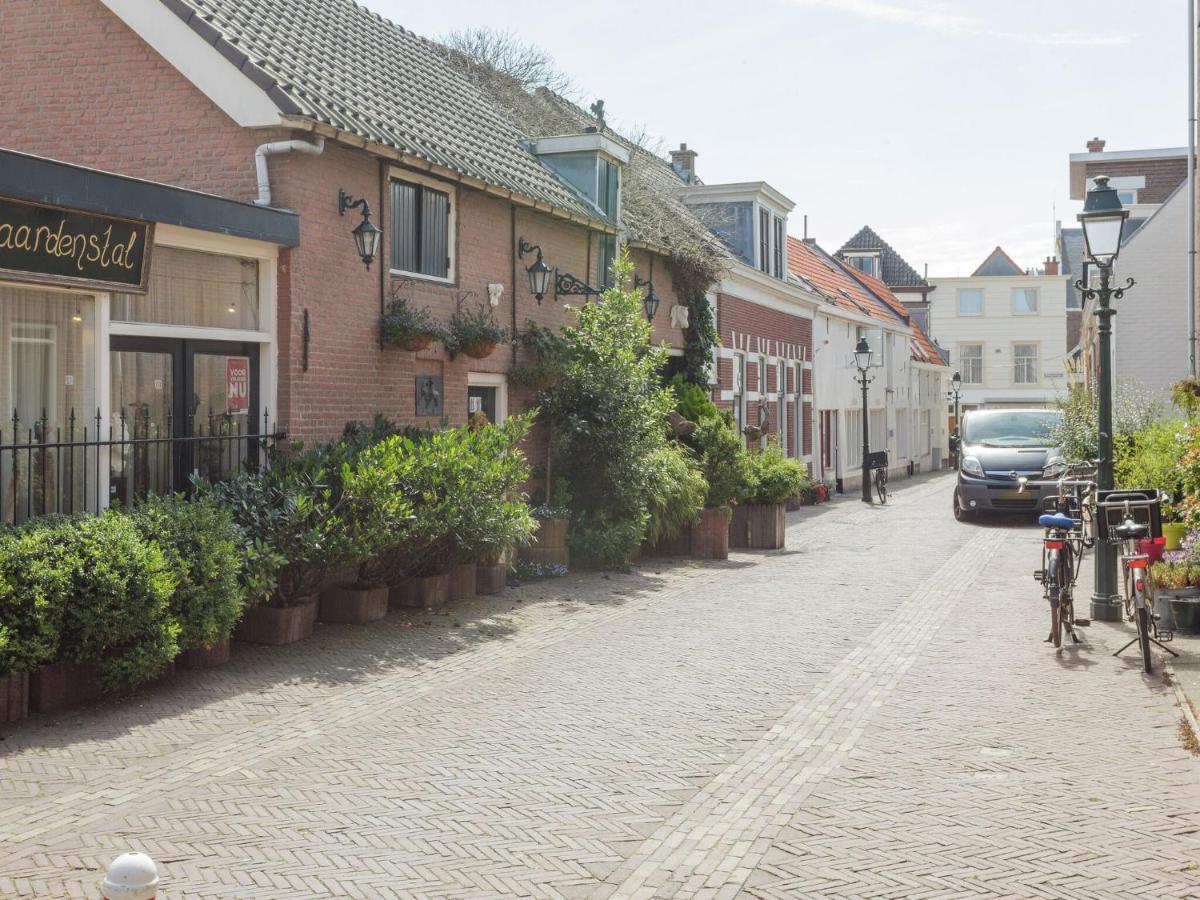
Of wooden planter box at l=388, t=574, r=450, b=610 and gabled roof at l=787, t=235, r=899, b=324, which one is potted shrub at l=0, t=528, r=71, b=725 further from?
gabled roof at l=787, t=235, r=899, b=324

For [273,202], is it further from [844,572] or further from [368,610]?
[844,572]

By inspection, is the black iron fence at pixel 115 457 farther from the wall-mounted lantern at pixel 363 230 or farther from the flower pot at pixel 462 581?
the flower pot at pixel 462 581

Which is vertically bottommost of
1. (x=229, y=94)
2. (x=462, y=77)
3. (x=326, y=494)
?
(x=326, y=494)

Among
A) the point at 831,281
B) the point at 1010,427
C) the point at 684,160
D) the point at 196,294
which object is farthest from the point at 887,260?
the point at 196,294

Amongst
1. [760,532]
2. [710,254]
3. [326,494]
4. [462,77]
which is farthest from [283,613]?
[710,254]

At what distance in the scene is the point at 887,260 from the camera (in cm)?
5559

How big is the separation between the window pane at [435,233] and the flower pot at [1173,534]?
8.40 meters

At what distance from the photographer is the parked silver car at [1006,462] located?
21.8 metres

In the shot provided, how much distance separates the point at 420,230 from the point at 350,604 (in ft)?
16.4

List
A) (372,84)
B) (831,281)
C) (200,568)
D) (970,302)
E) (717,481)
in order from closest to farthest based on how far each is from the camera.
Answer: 1. (200,568)
2. (372,84)
3. (717,481)
4. (831,281)
5. (970,302)

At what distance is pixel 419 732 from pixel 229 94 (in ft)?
22.8

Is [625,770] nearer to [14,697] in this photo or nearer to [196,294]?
[14,697]

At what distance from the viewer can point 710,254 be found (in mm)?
21719

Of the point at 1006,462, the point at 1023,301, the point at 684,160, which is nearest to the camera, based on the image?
the point at 1006,462
